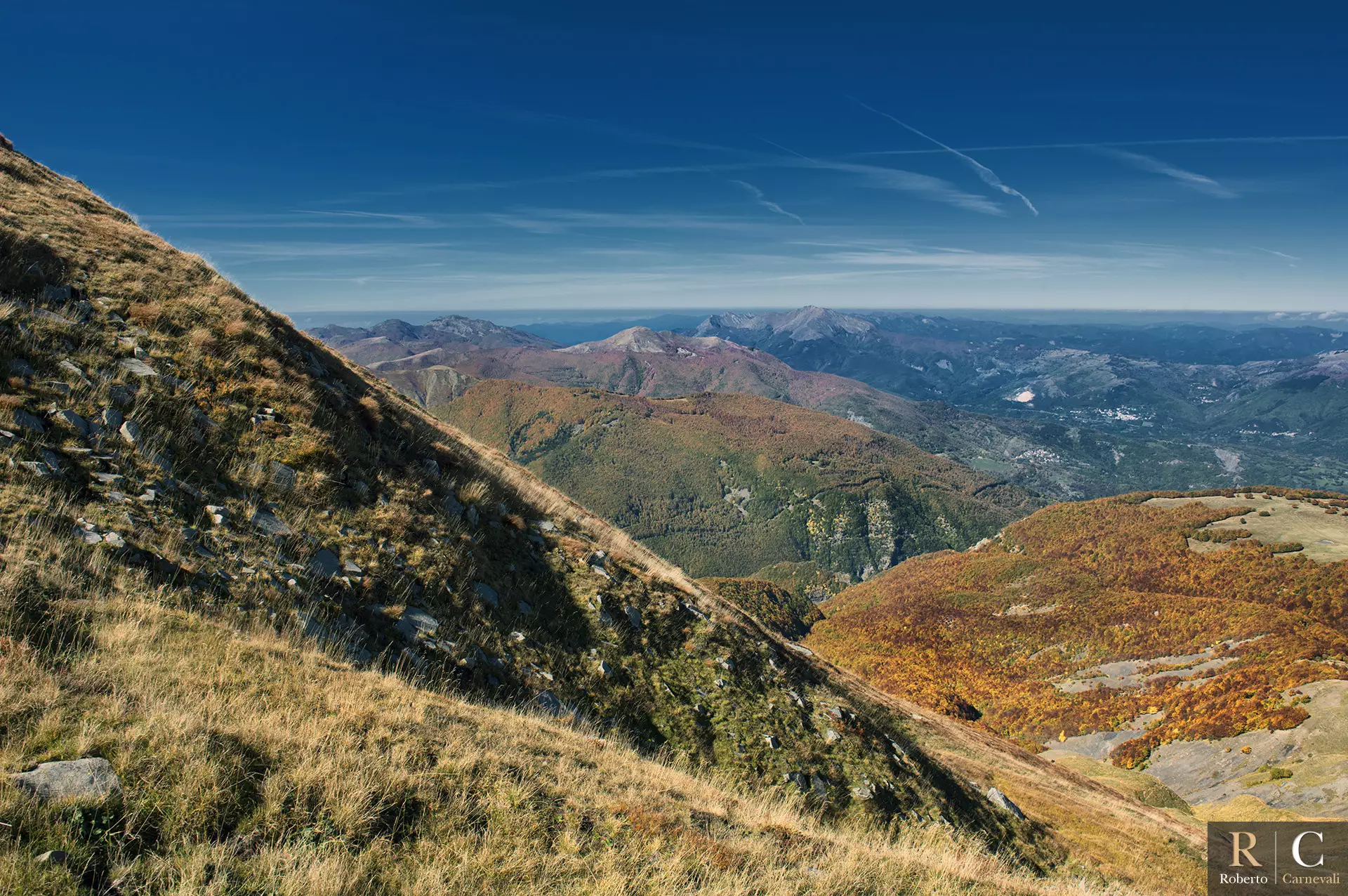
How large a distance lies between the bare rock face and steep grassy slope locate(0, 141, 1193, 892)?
0.45 ft

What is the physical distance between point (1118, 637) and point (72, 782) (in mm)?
135065

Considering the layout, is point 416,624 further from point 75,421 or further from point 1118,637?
point 1118,637

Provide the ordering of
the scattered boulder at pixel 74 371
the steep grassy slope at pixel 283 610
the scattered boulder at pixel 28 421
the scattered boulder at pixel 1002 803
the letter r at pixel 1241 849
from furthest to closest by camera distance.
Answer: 1. the letter r at pixel 1241 849
2. the scattered boulder at pixel 1002 803
3. the scattered boulder at pixel 74 371
4. the scattered boulder at pixel 28 421
5. the steep grassy slope at pixel 283 610

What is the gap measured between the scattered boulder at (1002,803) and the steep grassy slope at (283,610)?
42cm

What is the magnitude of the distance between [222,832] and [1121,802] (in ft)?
136

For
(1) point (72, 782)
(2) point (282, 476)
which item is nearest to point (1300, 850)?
(1) point (72, 782)

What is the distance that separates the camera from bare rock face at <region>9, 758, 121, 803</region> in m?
4.59

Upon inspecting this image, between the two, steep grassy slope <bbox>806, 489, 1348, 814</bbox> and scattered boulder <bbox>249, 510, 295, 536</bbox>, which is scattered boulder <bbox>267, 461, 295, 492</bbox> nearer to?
scattered boulder <bbox>249, 510, 295, 536</bbox>

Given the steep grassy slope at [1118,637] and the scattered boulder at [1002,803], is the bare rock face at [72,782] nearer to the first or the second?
the scattered boulder at [1002,803]

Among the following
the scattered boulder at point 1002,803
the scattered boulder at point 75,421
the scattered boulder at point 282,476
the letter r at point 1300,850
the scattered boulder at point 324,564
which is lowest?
the letter r at point 1300,850

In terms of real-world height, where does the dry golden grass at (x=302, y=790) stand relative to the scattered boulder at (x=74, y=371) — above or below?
below

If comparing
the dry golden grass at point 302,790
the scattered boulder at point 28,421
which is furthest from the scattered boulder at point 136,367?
the dry golden grass at point 302,790

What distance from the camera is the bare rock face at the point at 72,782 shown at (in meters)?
4.59

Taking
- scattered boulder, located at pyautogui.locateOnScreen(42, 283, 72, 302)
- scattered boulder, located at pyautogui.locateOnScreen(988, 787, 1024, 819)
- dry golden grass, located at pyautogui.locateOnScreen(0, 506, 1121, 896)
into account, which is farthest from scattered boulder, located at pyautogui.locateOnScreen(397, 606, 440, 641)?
scattered boulder, located at pyautogui.locateOnScreen(988, 787, 1024, 819)
